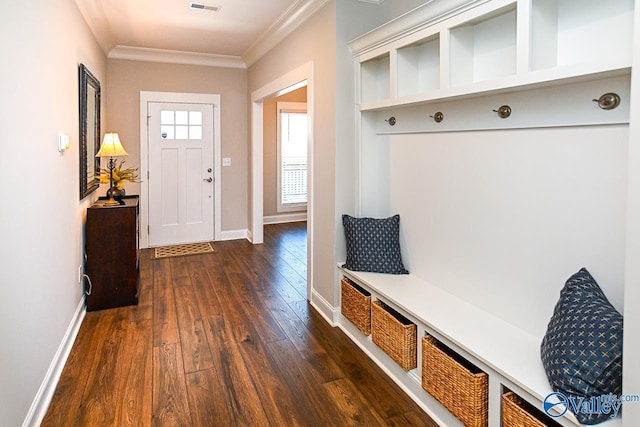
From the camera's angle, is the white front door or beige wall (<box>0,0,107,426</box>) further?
the white front door

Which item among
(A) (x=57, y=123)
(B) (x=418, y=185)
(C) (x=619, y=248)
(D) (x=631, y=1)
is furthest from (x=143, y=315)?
(D) (x=631, y=1)

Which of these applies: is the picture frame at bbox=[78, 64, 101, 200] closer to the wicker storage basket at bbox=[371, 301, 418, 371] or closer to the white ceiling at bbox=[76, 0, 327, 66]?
the white ceiling at bbox=[76, 0, 327, 66]

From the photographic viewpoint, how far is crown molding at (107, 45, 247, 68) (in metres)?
5.23

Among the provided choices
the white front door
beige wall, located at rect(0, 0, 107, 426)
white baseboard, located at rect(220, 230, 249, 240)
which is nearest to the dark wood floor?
beige wall, located at rect(0, 0, 107, 426)

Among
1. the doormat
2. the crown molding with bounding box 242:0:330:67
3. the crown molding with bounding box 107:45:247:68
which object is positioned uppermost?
the crown molding with bounding box 107:45:247:68

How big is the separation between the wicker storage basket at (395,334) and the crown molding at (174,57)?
4329 millimetres

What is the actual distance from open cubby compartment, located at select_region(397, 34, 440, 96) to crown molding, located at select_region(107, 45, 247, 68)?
358 centimetres

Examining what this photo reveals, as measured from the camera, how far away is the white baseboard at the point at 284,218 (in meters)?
7.57

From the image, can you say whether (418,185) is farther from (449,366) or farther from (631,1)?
(631,1)

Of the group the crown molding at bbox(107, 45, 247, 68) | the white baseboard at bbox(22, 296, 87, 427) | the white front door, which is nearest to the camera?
→ the white baseboard at bbox(22, 296, 87, 427)

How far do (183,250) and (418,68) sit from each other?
3918 mm

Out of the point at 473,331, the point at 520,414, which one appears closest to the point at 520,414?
the point at 520,414

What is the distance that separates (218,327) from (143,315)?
27.6 inches

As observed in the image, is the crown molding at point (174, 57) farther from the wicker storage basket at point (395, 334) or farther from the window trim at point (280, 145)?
the wicker storage basket at point (395, 334)
